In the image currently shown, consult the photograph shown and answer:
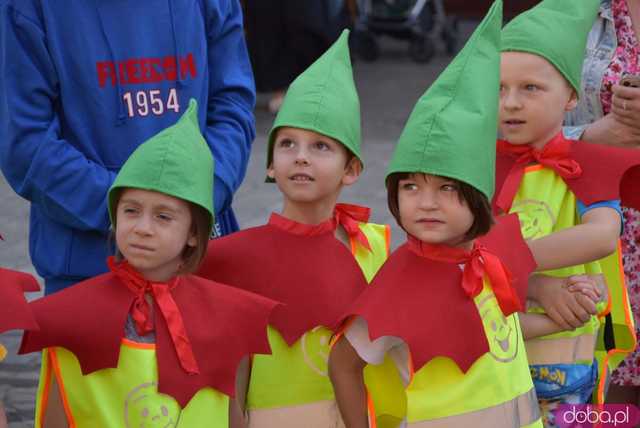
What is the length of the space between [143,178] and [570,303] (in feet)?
3.74

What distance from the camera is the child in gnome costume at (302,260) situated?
3.15 meters

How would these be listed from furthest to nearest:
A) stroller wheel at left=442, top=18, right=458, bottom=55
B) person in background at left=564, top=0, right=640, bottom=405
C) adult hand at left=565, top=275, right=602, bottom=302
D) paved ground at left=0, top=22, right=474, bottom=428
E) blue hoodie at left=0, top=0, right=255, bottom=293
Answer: stroller wheel at left=442, top=18, right=458, bottom=55
paved ground at left=0, top=22, right=474, bottom=428
person in background at left=564, top=0, right=640, bottom=405
adult hand at left=565, top=275, right=602, bottom=302
blue hoodie at left=0, top=0, right=255, bottom=293

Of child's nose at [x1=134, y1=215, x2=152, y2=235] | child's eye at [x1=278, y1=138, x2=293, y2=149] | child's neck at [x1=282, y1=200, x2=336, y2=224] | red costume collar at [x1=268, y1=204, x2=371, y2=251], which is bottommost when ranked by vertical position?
red costume collar at [x1=268, y1=204, x2=371, y2=251]

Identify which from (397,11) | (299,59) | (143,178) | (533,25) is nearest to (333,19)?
(299,59)

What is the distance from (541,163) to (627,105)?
0.31 metres

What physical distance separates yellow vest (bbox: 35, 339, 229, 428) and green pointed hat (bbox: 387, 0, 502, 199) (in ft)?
2.47

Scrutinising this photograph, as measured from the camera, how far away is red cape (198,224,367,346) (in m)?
3.15

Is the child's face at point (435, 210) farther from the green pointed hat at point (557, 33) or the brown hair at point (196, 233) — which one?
the green pointed hat at point (557, 33)

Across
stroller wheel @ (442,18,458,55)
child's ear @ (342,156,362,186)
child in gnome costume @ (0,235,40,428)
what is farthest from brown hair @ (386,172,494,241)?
stroller wheel @ (442,18,458,55)

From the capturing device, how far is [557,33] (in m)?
3.34

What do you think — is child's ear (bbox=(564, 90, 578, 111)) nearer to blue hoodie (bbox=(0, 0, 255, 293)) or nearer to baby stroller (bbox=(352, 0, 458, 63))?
blue hoodie (bbox=(0, 0, 255, 293))

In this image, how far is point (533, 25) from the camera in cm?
335

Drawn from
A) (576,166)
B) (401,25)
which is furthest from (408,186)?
(401,25)

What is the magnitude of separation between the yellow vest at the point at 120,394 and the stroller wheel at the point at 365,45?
8764mm
